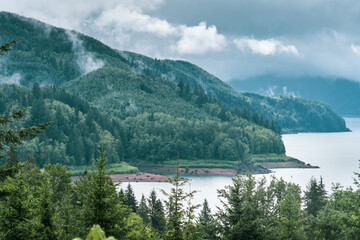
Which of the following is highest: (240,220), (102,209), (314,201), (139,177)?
(102,209)

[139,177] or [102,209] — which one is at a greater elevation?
[102,209]

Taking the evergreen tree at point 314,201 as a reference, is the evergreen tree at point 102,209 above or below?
above

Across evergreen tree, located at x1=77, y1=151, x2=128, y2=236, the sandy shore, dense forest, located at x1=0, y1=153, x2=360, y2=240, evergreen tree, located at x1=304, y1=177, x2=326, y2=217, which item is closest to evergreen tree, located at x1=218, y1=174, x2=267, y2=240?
dense forest, located at x1=0, y1=153, x2=360, y2=240

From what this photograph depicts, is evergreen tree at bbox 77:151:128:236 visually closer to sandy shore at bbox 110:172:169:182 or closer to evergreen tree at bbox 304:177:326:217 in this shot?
evergreen tree at bbox 304:177:326:217

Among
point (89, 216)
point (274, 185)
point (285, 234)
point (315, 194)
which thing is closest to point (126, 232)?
point (89, 216)

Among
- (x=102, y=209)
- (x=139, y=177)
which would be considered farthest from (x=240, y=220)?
(x=139, y=177)

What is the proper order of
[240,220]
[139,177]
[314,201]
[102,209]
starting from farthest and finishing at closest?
[139,177]
[314,201]
[240,220]
[102,209]

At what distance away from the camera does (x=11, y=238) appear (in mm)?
28266

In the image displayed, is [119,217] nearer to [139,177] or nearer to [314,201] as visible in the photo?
[314,201]

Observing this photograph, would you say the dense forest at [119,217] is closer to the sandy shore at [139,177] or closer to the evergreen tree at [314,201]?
the evergreen tree at [314,201]

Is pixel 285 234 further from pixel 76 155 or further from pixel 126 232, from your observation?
pixel 76 155

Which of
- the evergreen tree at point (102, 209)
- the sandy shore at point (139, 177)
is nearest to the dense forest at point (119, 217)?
the evergreen tree at point (102, 209)

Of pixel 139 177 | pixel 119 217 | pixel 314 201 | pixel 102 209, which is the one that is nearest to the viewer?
pixel 102 209

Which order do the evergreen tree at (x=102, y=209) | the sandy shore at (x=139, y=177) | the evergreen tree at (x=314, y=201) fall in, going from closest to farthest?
the evergreen tree at (x=102, y=209) < the evergreen tree at (x=314, y=201) < the sandy shore at (x=139, y=177)
